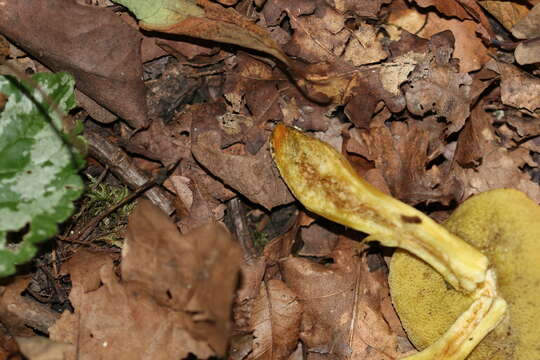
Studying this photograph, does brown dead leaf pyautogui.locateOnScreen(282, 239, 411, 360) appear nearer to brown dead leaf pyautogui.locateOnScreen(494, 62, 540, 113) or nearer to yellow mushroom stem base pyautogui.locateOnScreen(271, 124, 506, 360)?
yellow mushroom stem base pyautogui.locateOnScreen(271, 124, 506, 360)

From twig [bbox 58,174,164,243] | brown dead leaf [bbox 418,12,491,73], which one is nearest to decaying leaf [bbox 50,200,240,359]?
twig [bbox 58,174,164,243]

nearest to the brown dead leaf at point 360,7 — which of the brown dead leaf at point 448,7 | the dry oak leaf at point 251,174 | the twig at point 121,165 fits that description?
the brown dead leaf at point 448,7

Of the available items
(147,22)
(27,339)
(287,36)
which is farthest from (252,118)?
(27,339)

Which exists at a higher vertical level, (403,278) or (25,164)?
(25,164)

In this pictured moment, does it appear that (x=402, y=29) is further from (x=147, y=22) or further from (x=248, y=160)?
(x=147, y=22)

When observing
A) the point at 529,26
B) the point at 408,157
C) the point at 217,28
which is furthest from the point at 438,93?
the point at 217,28

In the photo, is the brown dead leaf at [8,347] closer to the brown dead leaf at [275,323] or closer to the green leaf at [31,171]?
the green leaf at [31,171]

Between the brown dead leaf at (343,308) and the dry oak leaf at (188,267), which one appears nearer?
the dry oak leaf at (188,267)
